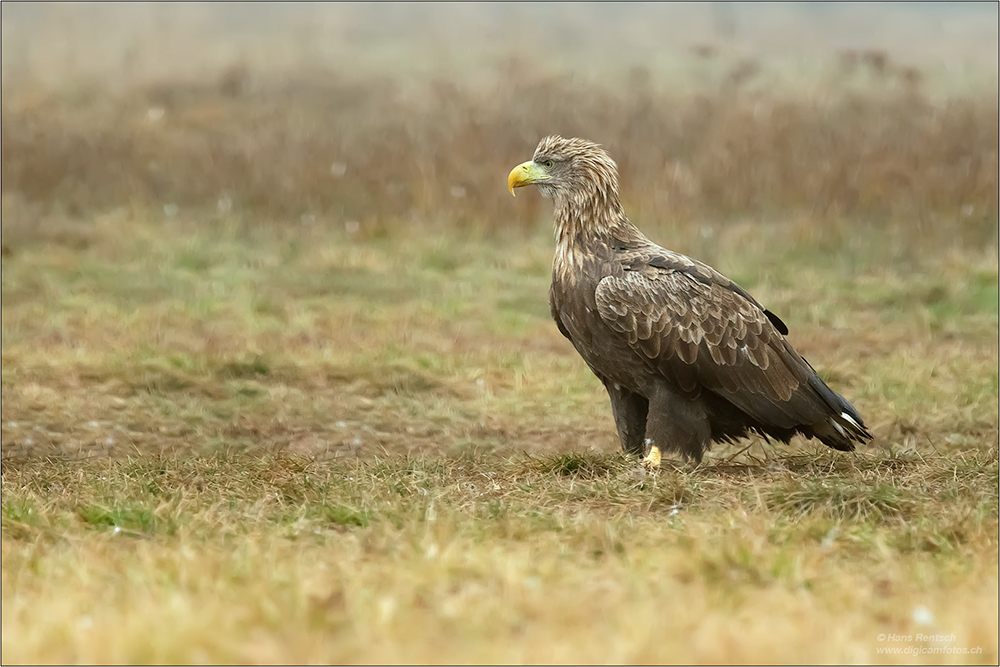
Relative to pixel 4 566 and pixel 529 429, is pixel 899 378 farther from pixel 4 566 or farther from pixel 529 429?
pixel 4 566

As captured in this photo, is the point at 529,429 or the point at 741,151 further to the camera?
the point at 741,151

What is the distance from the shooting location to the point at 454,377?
10062mm

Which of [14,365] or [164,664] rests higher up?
[164,664]

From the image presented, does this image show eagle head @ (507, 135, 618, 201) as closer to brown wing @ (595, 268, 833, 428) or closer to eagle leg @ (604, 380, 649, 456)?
brown wing @ (595, 268, 833, 428)

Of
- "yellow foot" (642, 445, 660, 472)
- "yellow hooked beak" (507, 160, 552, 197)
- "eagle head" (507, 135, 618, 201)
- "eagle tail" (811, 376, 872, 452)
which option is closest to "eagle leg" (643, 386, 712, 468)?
"yellow foot" (642, 445, 660, 472)

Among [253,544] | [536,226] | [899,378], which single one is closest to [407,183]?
[536,226]

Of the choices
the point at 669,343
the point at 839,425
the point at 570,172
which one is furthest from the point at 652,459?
the point at 570,172

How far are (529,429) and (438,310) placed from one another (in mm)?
3694

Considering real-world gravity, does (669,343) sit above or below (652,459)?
above

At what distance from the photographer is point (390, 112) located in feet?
57.9

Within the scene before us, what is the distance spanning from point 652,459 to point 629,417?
0.48 metres

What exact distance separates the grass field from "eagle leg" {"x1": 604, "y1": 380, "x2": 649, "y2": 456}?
40cm

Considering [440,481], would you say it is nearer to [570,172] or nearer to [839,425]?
[570,172]

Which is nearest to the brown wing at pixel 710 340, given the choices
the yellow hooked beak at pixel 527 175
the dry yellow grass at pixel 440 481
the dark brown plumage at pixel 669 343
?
the dark brown plumage at pixel 669 343
